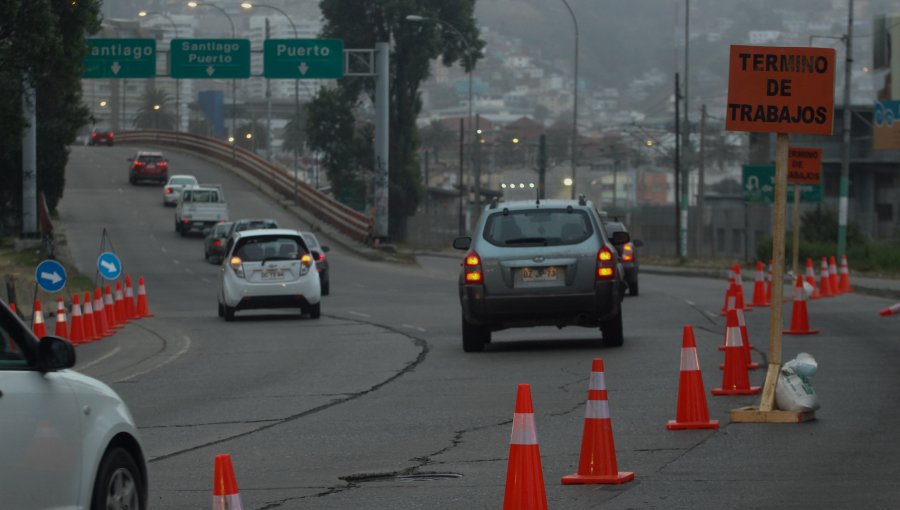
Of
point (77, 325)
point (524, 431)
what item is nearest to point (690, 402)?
point (524, 431)

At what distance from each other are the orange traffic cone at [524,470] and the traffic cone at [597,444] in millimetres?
1320

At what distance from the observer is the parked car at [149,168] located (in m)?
78.8

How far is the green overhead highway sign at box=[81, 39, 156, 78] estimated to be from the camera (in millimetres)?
55469

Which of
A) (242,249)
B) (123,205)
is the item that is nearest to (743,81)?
(242,249)

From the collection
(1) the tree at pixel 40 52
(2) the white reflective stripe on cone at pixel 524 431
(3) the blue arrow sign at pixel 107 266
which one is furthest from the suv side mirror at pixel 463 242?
(1) the tree at pixel 40 52

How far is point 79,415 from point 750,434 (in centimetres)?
616

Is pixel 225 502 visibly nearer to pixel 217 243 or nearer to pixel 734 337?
pixel 734 337

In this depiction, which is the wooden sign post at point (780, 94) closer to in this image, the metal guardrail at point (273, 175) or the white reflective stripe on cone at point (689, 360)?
the white reflective stripe on cone at point (689, 360)

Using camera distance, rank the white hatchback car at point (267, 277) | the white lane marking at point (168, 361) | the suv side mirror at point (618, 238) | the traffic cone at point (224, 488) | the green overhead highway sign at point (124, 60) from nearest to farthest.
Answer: the traffic cone at point (224, 488) < the white lane marking at point (168, 361) < the suv side mirror at point (618, 238) < the white hatchback car at point (267, 277) < the green overhead highway sign at point (124, 60)

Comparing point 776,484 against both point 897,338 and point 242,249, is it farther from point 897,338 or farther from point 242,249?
point 242,249

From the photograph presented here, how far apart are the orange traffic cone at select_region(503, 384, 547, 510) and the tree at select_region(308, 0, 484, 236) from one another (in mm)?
66825

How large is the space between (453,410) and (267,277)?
13.1 meters

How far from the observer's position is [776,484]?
9641 millimetres

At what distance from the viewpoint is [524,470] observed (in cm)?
813
